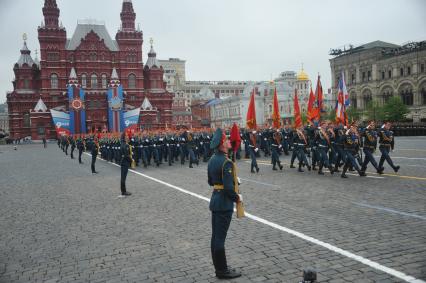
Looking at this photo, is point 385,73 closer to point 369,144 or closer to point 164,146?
point 164,146

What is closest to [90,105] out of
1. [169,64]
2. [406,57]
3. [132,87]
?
[132,87]

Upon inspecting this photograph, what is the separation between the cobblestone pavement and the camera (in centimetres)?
519

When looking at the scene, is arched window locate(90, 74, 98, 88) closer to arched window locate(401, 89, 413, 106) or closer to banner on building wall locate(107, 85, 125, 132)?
banner on building wall locate(107, 85, 125, 132)

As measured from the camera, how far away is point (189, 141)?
19188mm

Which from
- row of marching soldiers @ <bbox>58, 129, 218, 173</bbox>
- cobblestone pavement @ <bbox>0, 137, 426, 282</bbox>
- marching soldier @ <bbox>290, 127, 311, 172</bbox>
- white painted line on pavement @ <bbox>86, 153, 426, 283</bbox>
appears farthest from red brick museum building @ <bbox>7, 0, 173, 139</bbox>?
white painted line on pavement @ <bbox>86, 153, 426, 283</bbox>

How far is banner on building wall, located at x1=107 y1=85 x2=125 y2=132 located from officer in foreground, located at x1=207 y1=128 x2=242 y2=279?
59.3 metres

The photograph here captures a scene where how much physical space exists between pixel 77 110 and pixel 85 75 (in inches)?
352

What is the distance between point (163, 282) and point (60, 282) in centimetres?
143

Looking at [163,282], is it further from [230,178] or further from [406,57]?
[406,57]

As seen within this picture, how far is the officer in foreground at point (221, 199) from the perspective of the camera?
16.2 ft

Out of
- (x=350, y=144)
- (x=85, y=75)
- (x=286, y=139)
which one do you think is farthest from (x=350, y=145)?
(x=85, y=75)

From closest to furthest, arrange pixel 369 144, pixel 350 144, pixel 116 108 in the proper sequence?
1. pixel 369 144
2. pixel 350 144
3. pixel 116 108

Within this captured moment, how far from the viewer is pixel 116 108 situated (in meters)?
62.7

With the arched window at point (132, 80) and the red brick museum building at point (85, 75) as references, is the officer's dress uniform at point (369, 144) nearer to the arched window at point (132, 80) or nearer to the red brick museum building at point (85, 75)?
the red brick museum building at point (85, 75)
